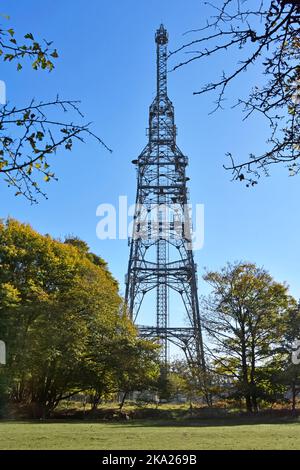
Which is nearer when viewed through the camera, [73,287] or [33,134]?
[33,134]

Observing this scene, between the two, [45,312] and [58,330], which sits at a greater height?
[45,312]

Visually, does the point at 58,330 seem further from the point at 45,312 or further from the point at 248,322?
the point at 248,322

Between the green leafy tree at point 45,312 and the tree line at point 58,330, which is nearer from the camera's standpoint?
the green leafy tree at point 45,312

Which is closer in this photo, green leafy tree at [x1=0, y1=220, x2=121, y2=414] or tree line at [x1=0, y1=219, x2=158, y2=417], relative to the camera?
green leafy tree at [x1=0, y1=220, x2=121, y2=414]

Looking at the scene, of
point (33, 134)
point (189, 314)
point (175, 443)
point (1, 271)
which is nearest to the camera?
point (33, 134)

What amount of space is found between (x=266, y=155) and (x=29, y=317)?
2203cm

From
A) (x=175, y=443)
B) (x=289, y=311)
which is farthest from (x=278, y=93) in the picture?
(x=289, y=311)

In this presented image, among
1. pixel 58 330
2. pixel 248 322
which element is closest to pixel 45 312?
pixel 58 330

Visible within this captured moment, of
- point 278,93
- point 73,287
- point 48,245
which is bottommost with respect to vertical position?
point 278,93

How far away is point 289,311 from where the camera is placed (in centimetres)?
2811

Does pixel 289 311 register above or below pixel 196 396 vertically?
above
